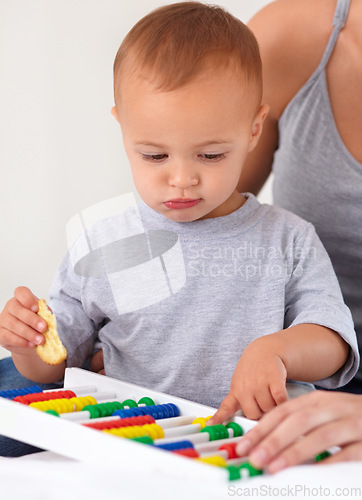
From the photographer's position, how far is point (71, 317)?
90 cm

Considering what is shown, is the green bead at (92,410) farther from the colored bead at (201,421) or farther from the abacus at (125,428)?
the colored bead at (201,421)

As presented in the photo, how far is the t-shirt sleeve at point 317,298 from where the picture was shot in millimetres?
816

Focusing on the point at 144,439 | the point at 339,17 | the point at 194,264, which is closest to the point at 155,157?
the point at 194,264

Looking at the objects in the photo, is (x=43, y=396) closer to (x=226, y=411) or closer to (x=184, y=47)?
(x=226, y=411)

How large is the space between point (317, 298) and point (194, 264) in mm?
176

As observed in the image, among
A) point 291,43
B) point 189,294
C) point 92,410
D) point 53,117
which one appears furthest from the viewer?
point 291,43

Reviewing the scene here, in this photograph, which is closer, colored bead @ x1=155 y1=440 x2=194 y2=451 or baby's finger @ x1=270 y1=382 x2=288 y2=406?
colored bead @ x1=155 y1=440 x2=194 y2=451

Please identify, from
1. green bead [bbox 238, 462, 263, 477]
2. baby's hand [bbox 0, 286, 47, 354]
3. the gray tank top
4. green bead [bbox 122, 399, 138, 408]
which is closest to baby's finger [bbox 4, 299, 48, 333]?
baby's hand [bbox 0, 286, 47, 354]

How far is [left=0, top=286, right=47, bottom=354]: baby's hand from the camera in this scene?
0.78 meters

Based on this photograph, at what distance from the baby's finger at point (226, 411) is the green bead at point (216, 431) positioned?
2cm

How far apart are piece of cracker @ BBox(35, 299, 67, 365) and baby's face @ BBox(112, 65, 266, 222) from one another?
7.9 inches

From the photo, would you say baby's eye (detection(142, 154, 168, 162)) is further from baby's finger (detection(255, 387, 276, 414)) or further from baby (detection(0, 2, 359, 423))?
baby's finger (detection(255, 387, 276, 414))
